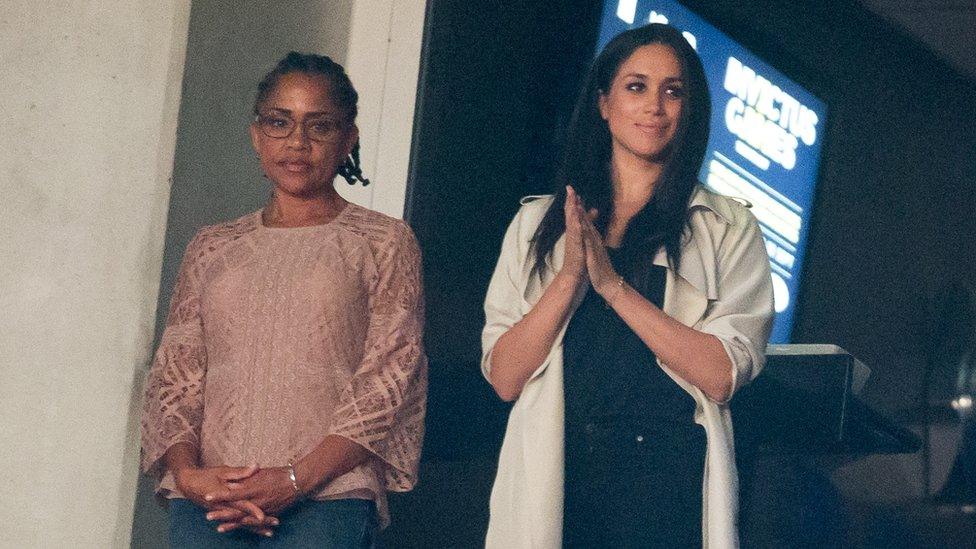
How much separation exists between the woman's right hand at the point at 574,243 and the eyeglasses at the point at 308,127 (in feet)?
1.52

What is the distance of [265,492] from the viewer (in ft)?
8.05

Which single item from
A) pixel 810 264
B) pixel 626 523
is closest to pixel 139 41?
pixel 626 523

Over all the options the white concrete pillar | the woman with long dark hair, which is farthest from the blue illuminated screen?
the white concrete pillar

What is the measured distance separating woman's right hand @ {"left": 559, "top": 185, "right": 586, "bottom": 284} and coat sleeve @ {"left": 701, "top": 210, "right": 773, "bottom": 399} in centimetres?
24

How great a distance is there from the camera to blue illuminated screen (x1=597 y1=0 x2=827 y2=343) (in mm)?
3988

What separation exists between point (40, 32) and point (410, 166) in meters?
0.89

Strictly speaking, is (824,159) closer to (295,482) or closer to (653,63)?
(653,63)

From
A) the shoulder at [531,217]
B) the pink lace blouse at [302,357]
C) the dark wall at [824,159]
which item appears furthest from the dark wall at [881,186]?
the pink lace blouse at [302,357]

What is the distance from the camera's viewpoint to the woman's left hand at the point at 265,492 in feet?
8.05

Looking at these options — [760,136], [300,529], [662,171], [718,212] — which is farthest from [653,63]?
[760,136]

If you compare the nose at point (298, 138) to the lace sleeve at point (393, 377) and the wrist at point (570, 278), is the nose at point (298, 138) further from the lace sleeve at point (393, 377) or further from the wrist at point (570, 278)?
the wrist at point (570, 278)

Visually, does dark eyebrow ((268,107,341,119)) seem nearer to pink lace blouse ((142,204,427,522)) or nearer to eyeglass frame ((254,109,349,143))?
eyeglass frame ((254,109,349,143))

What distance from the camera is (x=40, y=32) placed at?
Answer: 328 cm

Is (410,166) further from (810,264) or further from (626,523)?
(810,264)
